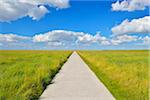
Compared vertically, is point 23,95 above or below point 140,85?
above

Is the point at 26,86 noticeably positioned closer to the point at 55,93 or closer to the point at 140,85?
the point at 55,93

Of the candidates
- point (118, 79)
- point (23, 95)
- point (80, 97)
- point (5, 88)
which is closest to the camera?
Answer: point (23, 95)

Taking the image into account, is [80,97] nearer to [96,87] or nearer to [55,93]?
[55,93]

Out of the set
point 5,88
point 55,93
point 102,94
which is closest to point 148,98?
point 102,94

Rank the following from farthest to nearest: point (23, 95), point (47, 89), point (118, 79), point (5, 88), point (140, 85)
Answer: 1. point (118, 79)
2. point (140, 85)
3. point (47, 89)
4. point (5, 88)
5. point (23, 95)

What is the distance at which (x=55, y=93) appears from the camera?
10.0 meters

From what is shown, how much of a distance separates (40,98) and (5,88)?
1.54 meters

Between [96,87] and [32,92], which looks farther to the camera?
[96,87]

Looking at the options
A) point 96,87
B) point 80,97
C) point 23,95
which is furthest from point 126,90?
point 23,95

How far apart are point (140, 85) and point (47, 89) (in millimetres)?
3822

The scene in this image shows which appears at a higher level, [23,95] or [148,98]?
[23,95]

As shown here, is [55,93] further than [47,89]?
No

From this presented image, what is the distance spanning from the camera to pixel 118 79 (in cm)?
1402

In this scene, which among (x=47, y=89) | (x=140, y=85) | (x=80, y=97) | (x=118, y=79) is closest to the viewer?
(x=80, y=97)
